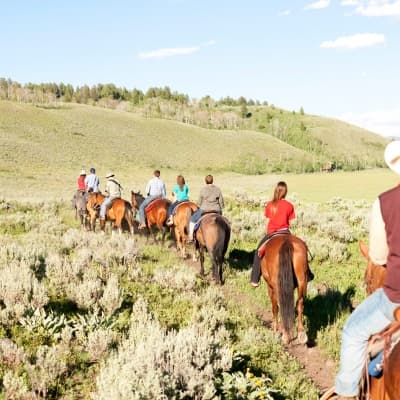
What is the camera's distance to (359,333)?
3.55 metres

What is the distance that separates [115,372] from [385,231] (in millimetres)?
2940

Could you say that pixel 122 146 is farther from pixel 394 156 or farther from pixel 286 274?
pixel 394 156

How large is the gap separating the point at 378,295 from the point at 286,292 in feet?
11.0

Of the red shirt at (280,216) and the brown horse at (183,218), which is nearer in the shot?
the red shirt at (280,216)

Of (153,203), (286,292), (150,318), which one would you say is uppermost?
(153,203)

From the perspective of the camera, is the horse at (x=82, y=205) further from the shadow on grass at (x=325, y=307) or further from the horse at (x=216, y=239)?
the shadow on grass at (x=325, y=307)

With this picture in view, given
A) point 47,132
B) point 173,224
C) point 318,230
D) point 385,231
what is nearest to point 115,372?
point 385,231

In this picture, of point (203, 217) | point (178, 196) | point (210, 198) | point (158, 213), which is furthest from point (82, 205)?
point (203, 217)

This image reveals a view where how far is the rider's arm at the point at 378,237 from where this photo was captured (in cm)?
330

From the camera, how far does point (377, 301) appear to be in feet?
11.4

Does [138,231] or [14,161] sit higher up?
[14,161]

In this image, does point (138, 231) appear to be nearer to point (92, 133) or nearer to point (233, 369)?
point (233, 369)

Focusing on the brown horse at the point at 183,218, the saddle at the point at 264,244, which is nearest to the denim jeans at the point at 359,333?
the saddle at the point at 264,244

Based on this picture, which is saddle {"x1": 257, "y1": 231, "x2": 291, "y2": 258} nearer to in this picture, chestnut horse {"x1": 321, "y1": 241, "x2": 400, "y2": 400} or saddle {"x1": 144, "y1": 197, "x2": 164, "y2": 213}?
chestnut horse {"x1": 321, "y1": 241, "x2": 400, "y2": 400}
